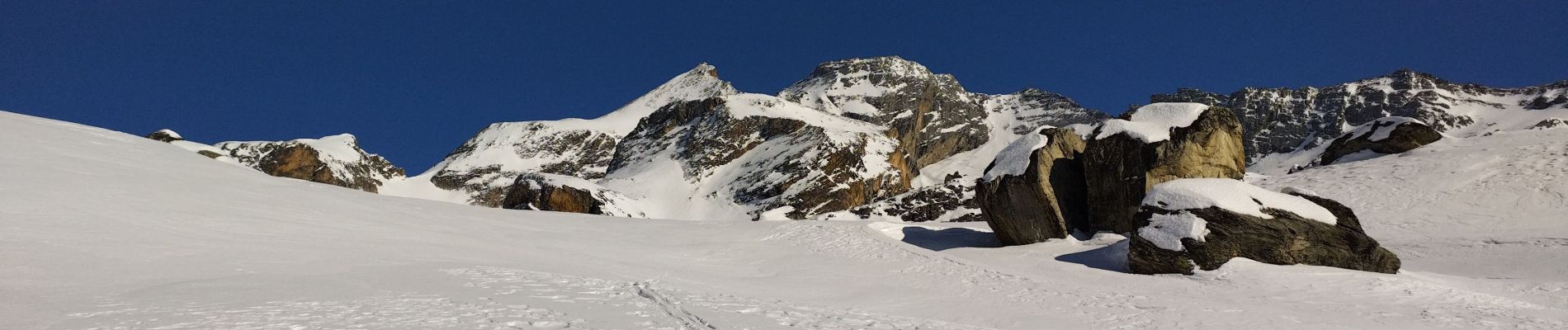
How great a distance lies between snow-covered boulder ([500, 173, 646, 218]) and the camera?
2012 inches

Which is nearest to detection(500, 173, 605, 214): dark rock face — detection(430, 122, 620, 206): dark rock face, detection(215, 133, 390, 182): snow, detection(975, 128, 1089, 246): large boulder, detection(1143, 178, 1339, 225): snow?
detection(975, 128, 1089, 246): large boulder

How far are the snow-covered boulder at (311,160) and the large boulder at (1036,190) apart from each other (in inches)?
3329

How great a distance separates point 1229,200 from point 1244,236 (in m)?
1.08

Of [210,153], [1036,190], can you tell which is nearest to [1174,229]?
[1036,190]

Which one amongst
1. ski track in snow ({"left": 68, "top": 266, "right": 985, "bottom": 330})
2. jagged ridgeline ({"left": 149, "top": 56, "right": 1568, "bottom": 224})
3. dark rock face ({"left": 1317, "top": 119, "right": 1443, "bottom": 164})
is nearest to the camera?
ski track in snow ({"left": 68, "top": 266, "right": 985, "bottom": 330})

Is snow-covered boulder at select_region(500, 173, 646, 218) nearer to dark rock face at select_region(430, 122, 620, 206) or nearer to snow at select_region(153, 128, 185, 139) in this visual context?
snow at select_region(153, 128, 185, 139)

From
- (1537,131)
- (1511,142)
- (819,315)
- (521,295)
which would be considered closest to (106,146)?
(521,295)

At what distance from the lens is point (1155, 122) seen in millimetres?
25906

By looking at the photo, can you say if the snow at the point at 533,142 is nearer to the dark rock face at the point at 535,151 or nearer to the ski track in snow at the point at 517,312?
the dark rock face at the point at 535,151

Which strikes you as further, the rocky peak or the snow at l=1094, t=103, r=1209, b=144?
the rocky peak

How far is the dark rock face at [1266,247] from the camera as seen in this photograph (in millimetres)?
18312

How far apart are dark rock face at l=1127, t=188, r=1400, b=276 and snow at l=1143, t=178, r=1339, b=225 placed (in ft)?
0.70

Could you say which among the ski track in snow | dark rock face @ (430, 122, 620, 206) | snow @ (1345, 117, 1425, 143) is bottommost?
the ski track in snow

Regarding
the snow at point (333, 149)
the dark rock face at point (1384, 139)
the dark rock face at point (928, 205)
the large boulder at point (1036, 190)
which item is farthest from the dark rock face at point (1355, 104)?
the snow at point (333, 149)
